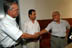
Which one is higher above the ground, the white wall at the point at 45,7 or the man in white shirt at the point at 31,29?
the white wall at the point at 45,7

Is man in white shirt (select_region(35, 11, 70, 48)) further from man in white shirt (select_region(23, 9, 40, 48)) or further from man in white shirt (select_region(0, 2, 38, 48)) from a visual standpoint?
man in white shirt (select_region(0, 2, 38, 48))

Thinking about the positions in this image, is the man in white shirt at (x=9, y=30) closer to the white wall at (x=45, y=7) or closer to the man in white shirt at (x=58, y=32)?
the man in white shirt at (x=58, y=32)

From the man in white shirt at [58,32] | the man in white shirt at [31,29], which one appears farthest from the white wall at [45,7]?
the man in white shirt at [58,32]

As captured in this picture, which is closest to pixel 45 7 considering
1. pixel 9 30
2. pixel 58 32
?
pixel 58 32

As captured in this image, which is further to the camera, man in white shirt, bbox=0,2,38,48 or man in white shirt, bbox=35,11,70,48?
man in white shirt, bbox=35,11,70,48

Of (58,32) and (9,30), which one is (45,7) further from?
(9,30)

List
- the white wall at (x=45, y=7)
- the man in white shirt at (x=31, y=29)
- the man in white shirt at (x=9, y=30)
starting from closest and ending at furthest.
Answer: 1. the man in white shirt at (x=9, y=30)
2. the man in white shirt at (x=31, y=29)
3. the white wall at (x=45, y=7)

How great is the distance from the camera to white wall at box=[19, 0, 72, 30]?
3.86 metres

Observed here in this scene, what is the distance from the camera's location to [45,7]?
4.21m

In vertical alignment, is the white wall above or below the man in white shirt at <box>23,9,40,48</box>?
above

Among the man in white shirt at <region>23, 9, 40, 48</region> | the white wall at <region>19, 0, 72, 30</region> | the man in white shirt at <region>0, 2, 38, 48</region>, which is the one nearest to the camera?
the man in white shirt at <region>0, 2, 38, 48</region>

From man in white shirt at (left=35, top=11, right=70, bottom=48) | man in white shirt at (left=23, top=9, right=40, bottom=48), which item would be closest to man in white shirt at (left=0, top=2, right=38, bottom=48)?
man in white shirt at (left=23, top=9, right=40, bottom=48)

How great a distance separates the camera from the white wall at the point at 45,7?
12.7 ft

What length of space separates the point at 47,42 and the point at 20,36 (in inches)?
77.7
